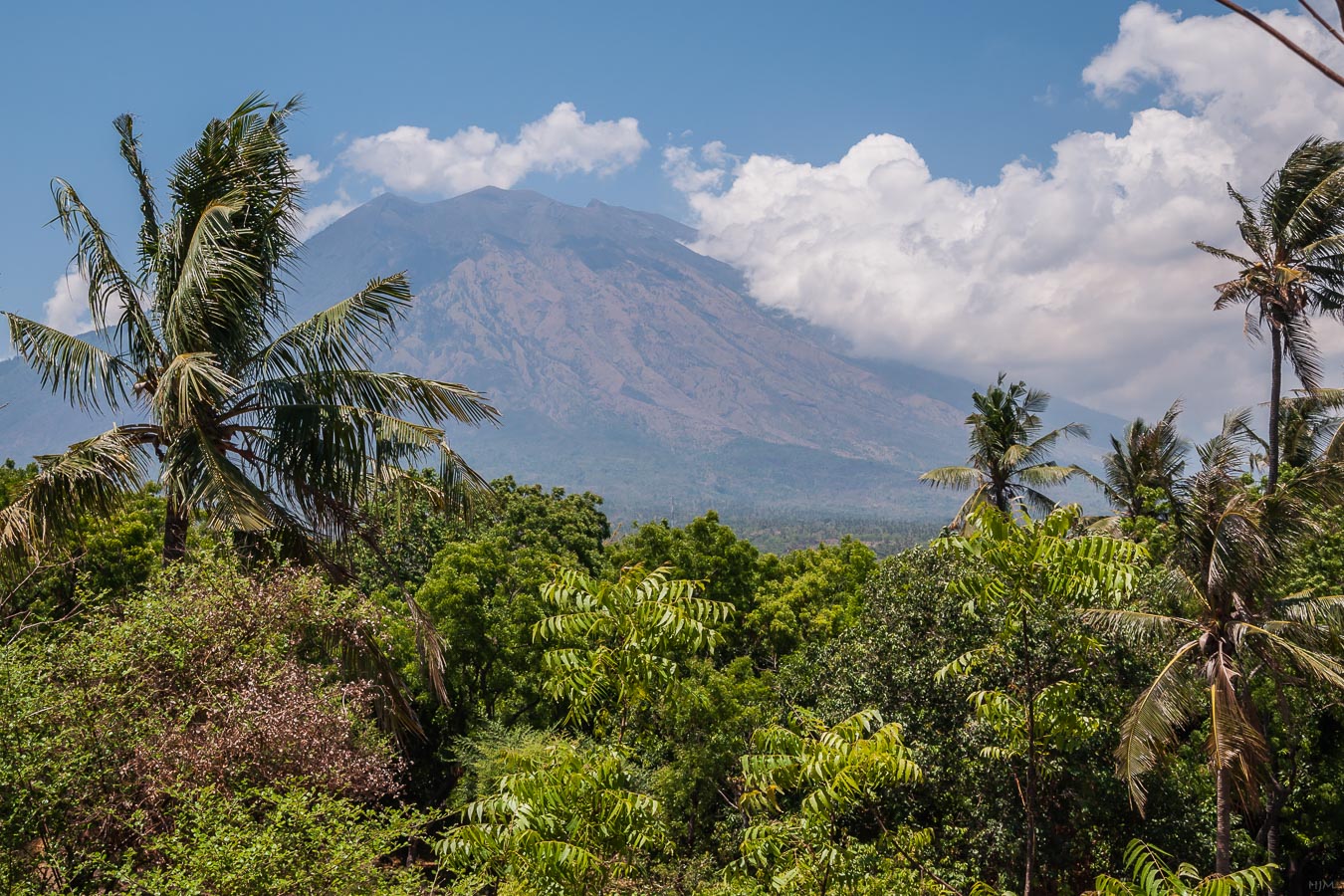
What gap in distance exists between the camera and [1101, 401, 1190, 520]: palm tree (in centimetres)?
2711

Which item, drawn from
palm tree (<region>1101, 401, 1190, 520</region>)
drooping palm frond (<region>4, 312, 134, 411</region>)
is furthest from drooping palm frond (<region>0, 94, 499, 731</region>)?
palm tree (<region>1101, 401, 1190, 520</region>)

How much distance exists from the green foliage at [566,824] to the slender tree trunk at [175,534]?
20.3 ft

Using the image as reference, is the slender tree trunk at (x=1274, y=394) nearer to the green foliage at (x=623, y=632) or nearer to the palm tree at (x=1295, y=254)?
the palm tree at (x=1295, y=254)

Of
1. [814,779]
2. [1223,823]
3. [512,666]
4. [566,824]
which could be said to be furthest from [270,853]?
[512,666]

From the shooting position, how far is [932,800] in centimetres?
1348

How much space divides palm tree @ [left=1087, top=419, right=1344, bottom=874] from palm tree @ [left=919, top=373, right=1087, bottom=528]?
568 inches

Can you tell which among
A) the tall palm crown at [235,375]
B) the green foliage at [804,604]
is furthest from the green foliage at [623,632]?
the green foliage at [804,604]

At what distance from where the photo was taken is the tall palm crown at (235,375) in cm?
948

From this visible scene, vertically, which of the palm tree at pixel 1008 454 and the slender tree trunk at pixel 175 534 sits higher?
the palm tree at pixel 1008 454

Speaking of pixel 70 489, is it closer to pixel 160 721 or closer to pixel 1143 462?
pixel 160 721

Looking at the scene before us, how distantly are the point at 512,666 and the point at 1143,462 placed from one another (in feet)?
67.6

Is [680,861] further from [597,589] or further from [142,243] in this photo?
[142,243]

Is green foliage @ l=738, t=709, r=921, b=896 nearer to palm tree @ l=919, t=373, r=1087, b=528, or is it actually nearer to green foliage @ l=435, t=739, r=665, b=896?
green foliage @ l=435, t=739, r=665, b=896

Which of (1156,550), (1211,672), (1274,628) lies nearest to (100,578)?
(1211,672)
